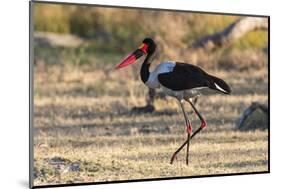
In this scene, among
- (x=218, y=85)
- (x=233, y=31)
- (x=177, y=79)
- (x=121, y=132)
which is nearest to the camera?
(x=177, y=79)

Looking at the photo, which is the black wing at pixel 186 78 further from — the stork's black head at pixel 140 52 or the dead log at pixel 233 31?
the dead log at pixel 233 31

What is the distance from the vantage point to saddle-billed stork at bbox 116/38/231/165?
304 inches

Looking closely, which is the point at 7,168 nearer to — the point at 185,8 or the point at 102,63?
the point at 102,63

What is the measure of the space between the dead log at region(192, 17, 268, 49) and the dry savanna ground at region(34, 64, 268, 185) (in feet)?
1.10

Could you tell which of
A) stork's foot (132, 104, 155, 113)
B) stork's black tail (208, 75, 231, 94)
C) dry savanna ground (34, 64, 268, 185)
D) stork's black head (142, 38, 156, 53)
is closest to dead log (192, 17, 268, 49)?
dry savanna ground (34, 64, 268, 185)

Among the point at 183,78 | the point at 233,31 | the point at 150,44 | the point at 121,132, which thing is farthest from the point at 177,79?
the point at 233,31

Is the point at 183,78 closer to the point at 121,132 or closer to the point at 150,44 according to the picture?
the point at 150,44

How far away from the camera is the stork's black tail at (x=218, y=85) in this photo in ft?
26.0

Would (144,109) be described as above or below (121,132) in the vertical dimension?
above

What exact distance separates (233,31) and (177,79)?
1.12 m

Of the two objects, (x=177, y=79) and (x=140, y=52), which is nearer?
(x=177, y=79)

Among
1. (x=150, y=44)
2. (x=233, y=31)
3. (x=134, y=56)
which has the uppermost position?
(x=233, y=31)

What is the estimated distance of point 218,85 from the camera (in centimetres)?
806

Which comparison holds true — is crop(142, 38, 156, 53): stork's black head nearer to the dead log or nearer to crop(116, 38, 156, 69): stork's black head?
crop(116, 38, 156, 69): stork's black head
